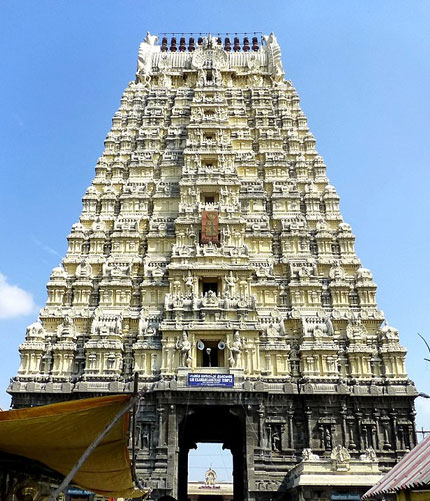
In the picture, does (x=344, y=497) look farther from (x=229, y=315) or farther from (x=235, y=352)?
(x=229, y=315)

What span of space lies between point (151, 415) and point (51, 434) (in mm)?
19070

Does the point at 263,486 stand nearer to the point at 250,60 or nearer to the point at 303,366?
the point at 303,366

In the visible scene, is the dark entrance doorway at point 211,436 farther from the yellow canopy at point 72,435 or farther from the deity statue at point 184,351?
the yellow canopy at point 72,435

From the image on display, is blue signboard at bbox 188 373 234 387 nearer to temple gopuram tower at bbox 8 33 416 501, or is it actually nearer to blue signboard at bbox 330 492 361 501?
temple gopuram tower at bbox 8 33 416 501

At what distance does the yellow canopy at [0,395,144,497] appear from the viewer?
376 inches

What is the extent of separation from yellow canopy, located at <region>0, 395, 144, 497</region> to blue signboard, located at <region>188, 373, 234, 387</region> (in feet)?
52.8

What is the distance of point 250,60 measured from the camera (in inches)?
1914

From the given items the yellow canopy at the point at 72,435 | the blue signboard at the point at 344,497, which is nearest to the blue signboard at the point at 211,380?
the blue signboard at the point at 344,497

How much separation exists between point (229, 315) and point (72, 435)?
2064cm

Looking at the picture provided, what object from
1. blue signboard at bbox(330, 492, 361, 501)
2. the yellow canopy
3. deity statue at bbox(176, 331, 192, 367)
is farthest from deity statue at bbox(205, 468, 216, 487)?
the yellow canopy

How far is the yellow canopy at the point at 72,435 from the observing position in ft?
31.3

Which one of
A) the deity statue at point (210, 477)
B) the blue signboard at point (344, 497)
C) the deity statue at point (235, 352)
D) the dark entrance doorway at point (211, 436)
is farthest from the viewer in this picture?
the deity statue at point (210, 477)

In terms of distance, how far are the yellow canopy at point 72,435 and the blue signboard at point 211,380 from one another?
52.8ft

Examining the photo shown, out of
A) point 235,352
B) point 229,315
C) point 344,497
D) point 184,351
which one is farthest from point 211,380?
point 344,497
